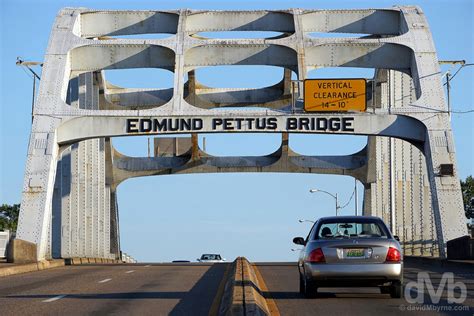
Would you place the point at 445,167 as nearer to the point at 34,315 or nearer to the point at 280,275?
the point at 280,275

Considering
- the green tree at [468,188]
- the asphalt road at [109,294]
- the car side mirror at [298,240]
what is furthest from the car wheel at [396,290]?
the green tree at [468,188]

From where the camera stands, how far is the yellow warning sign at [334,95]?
43.6m

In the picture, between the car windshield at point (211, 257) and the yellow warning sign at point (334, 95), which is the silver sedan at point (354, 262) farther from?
the car windshield at point (211, 257)

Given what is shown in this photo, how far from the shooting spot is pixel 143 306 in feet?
57.3

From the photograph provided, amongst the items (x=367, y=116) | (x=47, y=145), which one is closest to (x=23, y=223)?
(x=47, y=145)

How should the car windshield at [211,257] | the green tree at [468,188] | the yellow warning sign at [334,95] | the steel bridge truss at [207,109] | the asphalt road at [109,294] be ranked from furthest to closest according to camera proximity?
the green tree at [468,188] < the car windshield at [211,257] < the yellow warning sign at [334,95] < the steel bridge truss at [207,109] < the asphalt road at [109,294]

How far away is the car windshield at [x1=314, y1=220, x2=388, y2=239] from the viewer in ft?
63.0

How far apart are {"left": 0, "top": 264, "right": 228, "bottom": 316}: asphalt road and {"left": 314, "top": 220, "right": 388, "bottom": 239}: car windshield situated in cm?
241

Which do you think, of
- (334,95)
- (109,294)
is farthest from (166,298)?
(334,95)

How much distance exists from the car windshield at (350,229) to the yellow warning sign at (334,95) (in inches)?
949

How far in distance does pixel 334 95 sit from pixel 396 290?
25.4 metres

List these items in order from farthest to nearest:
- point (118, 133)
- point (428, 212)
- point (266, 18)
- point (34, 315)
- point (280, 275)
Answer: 1. point (428, 212)
2. point (266, 18)
3. point (118, 133)
4. point (280, 275)
5. point (34, 315)

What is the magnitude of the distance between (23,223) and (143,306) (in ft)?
79.1

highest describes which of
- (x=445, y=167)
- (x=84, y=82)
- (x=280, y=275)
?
(x=84, y=82)
